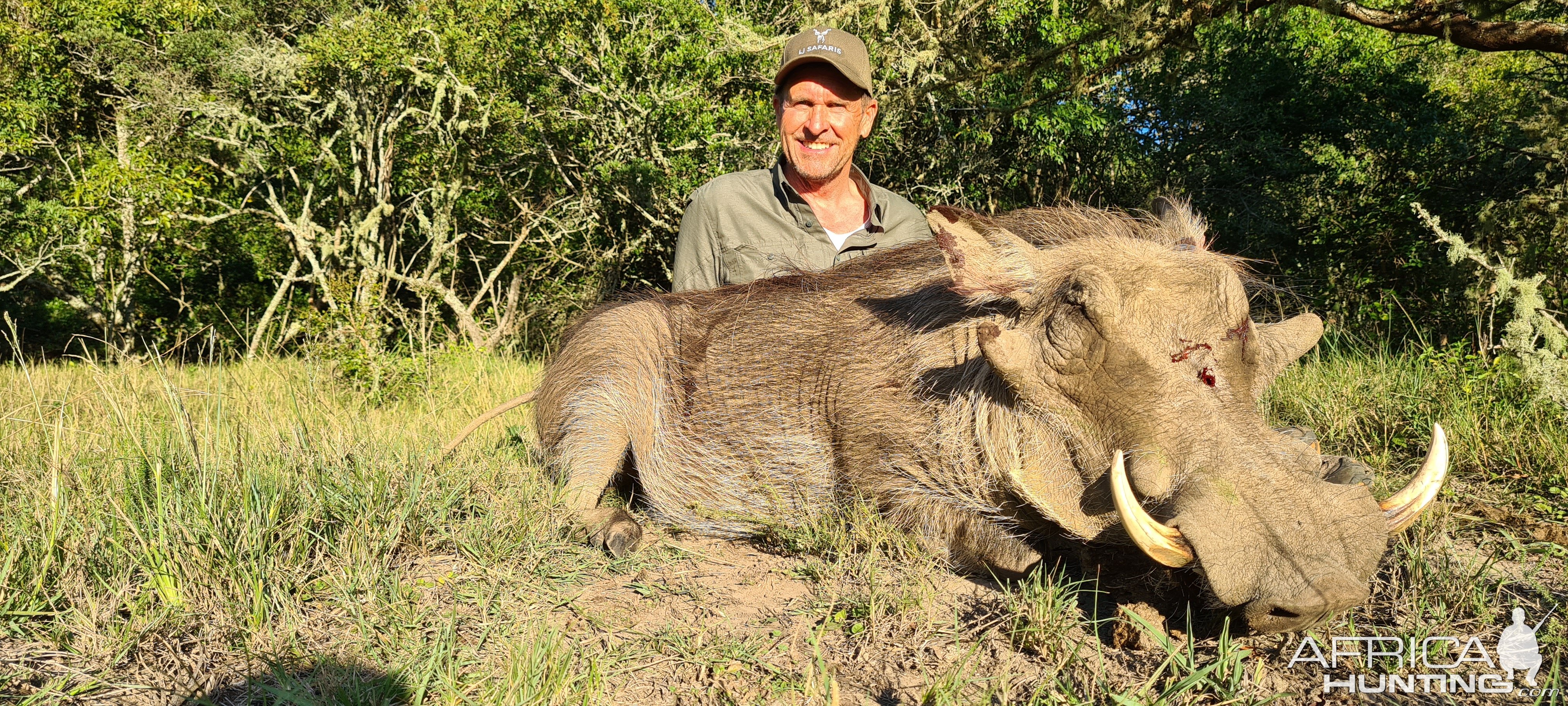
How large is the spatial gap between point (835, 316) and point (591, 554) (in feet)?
3.45

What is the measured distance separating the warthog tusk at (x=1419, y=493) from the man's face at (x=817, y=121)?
2615 millimetres

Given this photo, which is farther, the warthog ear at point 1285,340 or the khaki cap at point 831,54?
the khaki cap at point 831,54

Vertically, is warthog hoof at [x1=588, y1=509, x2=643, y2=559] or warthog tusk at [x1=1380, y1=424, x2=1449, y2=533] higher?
warthog tusk at [x1=1380, y1=424, x2=1449, y2=533]

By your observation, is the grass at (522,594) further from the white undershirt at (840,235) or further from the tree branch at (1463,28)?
the tree branch at (1463,28)

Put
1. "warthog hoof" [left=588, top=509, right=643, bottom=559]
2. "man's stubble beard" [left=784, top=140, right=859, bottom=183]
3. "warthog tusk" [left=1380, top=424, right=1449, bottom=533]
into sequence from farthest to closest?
"man's stubble beard" [left=784, top=140, right=859, bottom=183]
"warthog hoof" [left=588, top=509, right=643, bottom=559]
"warthog tusk" [left=1380, top=424, right=1449, bottom=533]

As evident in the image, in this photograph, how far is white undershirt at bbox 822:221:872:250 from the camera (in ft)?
13.1

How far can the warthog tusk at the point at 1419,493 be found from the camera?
1.78 m

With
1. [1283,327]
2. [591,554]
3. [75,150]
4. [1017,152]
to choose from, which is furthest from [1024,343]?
[75,150]

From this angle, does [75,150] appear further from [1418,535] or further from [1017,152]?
[1418,535]

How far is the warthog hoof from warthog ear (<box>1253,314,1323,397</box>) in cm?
175

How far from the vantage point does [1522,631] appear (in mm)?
1849

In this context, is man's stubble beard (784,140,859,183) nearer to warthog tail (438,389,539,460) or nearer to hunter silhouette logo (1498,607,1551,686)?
warthog tail (438,389,539,460)

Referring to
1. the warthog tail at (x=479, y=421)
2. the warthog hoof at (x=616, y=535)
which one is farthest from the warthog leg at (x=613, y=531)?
the warthog tail at (x=479, y=421)

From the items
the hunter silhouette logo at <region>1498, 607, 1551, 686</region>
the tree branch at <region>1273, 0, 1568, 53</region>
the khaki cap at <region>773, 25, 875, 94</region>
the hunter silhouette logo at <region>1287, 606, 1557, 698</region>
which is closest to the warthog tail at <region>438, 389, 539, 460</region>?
the khaki cap at <region>773, 25, 875, 94</region>
